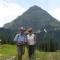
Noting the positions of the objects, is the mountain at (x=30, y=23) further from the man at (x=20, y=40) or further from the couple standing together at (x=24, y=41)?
the man at (x=20, y=40)

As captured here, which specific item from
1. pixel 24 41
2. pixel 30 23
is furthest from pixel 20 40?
pixel 30 23

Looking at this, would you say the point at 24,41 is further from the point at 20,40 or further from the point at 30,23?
the point at 30,23

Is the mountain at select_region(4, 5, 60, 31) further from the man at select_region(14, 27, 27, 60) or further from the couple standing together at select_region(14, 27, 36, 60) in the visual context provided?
the man at select_region(14, 27, 27, 60)

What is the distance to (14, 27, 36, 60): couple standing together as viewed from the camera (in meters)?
17.5

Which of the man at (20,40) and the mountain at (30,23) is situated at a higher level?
the mountain at (30,23)

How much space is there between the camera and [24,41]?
17609 mm

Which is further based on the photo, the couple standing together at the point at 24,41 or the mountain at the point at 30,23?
the mountain at the point at 30,23

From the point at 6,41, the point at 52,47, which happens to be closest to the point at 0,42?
the point at 6,41

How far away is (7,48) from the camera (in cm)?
2864

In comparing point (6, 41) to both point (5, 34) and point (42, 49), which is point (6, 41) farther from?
point (42, 49)

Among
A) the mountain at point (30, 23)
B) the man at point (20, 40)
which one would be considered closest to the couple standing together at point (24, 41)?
the man at point (20, 40)

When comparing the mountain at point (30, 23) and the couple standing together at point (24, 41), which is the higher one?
the mountain at point (30, 23)

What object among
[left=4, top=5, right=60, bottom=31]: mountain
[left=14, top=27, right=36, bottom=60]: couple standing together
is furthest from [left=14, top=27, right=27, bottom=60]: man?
[left=4, top=5, right=60, bottom=31]: mountain

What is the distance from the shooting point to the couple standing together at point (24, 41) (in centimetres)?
1750
